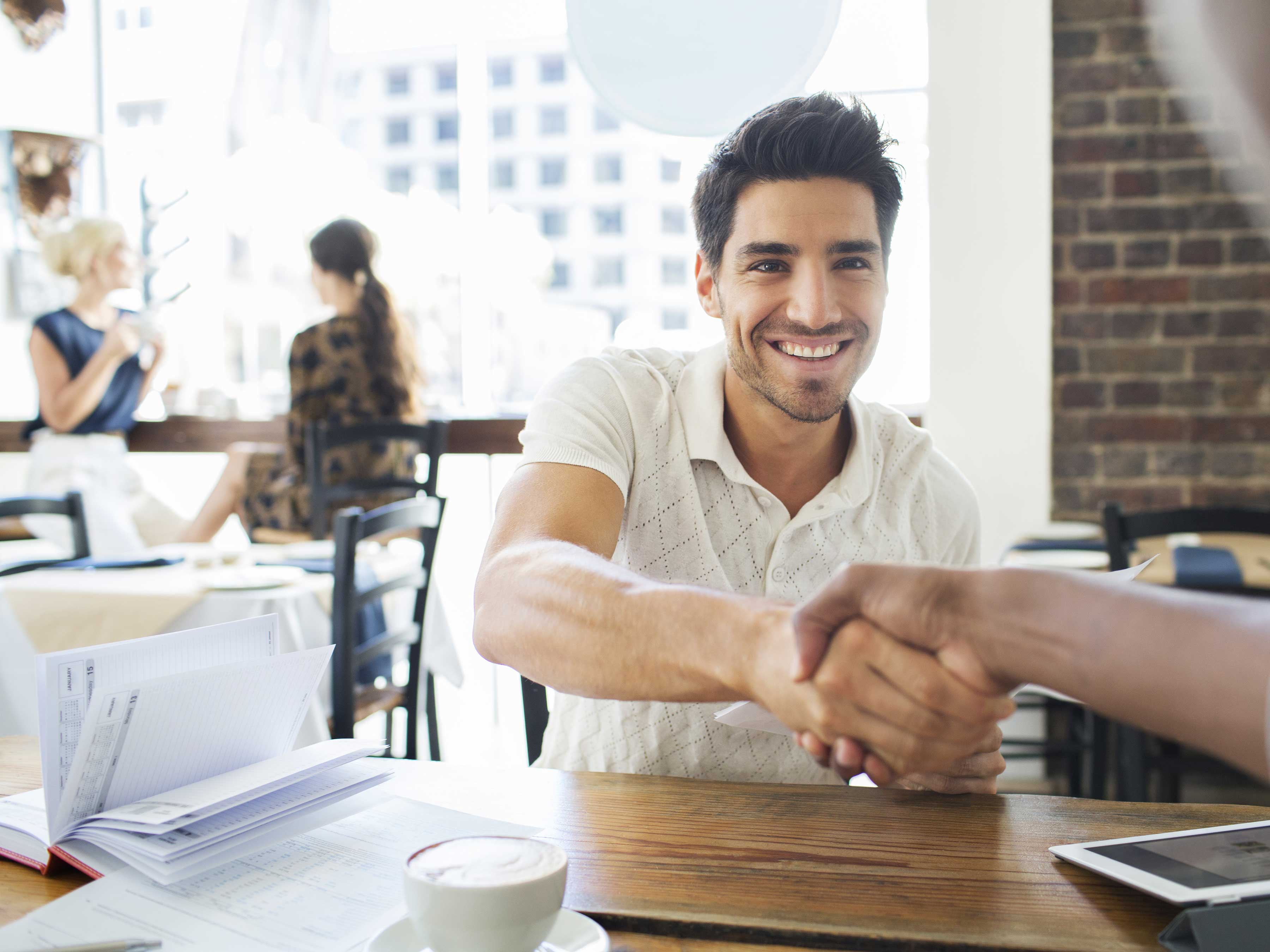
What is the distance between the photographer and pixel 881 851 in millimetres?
836

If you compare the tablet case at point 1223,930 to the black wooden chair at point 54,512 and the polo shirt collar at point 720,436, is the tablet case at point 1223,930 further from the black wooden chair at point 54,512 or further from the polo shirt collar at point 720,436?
the black wooden chair at point 54,512

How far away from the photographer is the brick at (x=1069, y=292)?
3.11m

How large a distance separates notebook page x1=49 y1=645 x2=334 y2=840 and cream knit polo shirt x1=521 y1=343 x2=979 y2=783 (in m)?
0.45

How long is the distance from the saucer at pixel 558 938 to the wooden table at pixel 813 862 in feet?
0.09

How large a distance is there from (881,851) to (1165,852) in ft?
0.68

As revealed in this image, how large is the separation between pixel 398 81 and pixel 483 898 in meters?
4.71

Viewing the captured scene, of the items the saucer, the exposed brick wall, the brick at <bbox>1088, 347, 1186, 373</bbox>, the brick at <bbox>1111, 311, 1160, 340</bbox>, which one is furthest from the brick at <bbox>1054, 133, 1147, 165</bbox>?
the saucer

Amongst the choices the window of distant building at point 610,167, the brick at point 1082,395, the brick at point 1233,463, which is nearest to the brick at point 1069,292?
the brick at point 1082,395

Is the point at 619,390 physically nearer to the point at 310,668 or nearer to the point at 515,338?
the point at 310,668

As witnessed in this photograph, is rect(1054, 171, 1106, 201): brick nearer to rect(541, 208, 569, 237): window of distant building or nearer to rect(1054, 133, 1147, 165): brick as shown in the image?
rect(1054, 133, 1147, 165): brick

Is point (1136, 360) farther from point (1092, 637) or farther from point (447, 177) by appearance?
point (447, 177)

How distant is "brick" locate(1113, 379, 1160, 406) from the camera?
3.09 meters

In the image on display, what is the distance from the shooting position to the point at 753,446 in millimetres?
1464

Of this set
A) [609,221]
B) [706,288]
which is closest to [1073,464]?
[706,288]
